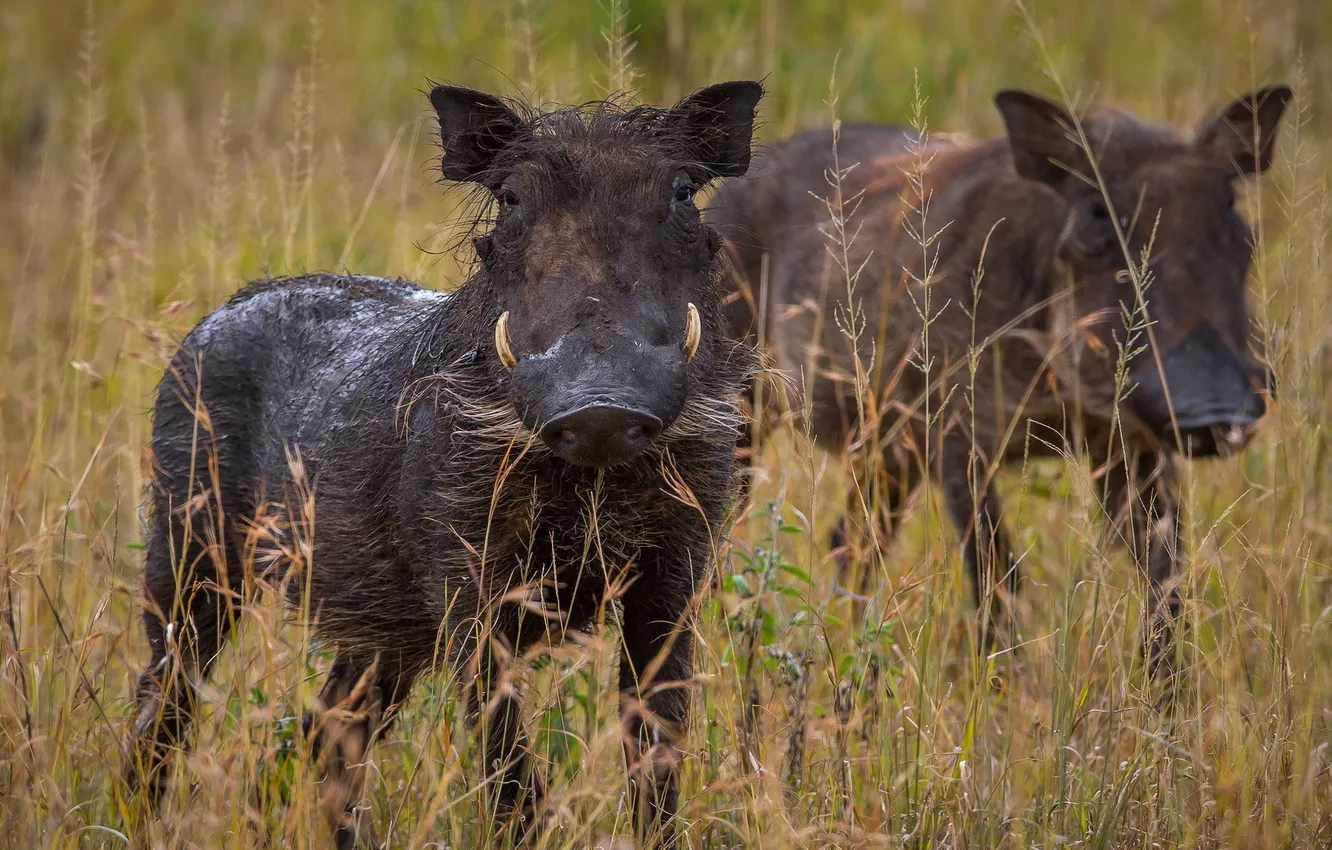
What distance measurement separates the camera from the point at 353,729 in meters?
3.26

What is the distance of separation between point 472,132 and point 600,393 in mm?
828

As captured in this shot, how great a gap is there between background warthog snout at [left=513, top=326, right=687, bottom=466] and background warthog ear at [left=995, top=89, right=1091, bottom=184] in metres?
2.48

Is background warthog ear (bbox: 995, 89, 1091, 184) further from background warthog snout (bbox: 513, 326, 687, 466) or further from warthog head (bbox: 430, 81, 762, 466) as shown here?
background warthog snout (bbox: 513, 326, 687, 466)

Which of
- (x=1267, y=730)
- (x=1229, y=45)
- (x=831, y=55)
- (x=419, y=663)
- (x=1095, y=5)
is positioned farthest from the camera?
(x=1095, y=5)

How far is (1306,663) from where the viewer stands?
3.01 metres

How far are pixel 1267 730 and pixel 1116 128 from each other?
2349 millimetres

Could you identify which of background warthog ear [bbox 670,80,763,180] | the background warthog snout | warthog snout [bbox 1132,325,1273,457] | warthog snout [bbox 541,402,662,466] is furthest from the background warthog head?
warthog snout [bbox 541,402,662,466]

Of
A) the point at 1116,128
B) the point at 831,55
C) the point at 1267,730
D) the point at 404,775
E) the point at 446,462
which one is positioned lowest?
the point at 404,775

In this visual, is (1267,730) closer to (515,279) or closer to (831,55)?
(515,279)

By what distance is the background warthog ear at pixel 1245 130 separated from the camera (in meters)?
4.40

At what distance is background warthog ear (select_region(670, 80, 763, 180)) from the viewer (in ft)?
9.37

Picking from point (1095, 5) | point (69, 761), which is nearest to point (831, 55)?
point (1095, 5)

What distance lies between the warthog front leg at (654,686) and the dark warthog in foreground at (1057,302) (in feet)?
3.91

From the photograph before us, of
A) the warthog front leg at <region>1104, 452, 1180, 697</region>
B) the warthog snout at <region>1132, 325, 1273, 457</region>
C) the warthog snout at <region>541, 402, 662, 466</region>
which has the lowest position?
the warthog front leg at <region>1104, 452, 1180, 697</region>
